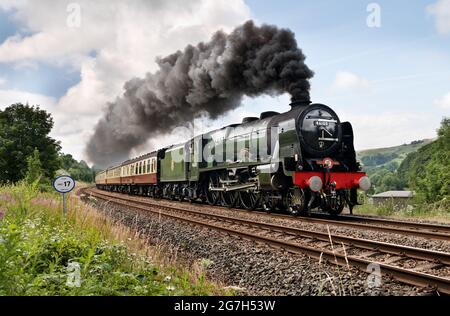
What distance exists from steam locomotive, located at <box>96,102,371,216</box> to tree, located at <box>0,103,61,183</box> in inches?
860

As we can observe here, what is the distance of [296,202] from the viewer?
540 inches

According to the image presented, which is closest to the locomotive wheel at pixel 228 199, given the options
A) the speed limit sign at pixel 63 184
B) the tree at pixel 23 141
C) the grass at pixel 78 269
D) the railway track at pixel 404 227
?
the railway track at pixel 404 227

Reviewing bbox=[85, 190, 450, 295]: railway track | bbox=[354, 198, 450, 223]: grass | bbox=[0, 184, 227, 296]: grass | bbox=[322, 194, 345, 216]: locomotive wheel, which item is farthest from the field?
bbox=[0, 184, 227, 296]: grass

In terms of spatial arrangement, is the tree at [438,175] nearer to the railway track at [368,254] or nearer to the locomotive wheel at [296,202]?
the locomotive wheel at [296,202]

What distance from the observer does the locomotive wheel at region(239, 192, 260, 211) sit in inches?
642

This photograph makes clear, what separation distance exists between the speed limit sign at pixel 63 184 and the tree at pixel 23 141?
85.6 feet

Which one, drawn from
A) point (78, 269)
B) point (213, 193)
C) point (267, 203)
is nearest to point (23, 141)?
point (213, 193)

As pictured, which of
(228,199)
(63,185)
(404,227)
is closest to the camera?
(63,185)

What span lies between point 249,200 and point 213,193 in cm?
331

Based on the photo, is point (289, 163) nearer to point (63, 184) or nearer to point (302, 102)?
point (302, 102)

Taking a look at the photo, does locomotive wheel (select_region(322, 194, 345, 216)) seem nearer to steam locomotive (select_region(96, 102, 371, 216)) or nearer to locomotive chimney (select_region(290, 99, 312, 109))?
steam locomotive (select_region(96, 102, 371, 216))

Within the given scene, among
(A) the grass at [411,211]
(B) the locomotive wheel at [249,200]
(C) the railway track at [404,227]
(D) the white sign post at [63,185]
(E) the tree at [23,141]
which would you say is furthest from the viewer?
(E) the tree at [23,141]

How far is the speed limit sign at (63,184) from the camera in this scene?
9.92 metres
